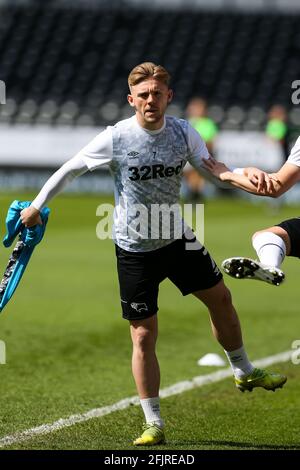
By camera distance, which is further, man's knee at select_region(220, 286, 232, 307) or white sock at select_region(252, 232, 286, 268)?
man's knee at select_region(220, 286, 232, 307)

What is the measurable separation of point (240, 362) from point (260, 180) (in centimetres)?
130

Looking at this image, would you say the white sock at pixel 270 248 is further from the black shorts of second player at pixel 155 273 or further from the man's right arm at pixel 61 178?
the man's right arm at pixel 61 178

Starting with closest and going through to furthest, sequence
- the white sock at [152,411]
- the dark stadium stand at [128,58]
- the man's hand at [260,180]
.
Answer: the white sock at [152,411]
the man's hand at [260,180]
the dark stadium stand at [128,58]

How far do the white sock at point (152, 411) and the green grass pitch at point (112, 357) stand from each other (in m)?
0.15

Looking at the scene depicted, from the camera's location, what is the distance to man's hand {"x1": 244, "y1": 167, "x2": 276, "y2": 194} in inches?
264

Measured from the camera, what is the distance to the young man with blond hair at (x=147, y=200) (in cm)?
647

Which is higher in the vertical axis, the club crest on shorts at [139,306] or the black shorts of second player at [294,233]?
the black shorts of second player at [294,233]

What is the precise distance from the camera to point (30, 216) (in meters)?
6.58

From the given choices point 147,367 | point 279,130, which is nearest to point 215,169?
point 147,367

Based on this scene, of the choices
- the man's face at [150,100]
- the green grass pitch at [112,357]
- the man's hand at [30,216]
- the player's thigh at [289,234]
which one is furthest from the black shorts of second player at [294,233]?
the man's hand at [30,216]

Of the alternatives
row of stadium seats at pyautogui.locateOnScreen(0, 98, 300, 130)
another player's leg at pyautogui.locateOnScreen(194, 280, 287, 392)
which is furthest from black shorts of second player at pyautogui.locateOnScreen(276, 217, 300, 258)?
row of stadium seats at pyautogui.locateOnScreen(0, 98, 300, 130)

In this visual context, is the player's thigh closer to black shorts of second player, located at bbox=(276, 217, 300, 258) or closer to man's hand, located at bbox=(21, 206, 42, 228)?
black shorts of second player, located at bbox=(276, 217, 300, 258)

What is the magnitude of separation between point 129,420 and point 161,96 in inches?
84.8
